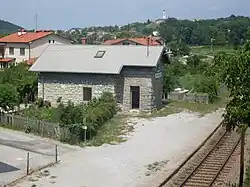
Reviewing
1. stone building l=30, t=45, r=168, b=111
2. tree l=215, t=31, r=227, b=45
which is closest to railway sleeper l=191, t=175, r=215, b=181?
stone building l=30, t=45, r=168, b=111

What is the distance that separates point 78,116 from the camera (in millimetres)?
25391

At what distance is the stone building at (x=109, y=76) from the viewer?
111 ft

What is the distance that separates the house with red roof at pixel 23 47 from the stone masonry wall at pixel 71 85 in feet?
82.6

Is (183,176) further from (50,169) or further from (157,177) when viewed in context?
(50,169)

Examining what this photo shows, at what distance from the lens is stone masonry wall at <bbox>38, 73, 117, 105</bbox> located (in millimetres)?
34000

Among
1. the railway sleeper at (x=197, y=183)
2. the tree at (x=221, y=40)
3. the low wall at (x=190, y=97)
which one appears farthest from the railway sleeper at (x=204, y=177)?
the tree at (x=221, y=40)

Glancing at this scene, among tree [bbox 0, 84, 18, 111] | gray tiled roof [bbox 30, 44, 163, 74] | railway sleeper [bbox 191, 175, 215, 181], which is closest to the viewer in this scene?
railway sleeper [bbox 191, 175, 215, 181]

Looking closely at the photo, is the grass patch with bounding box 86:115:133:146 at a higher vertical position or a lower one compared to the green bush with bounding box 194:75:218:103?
lower

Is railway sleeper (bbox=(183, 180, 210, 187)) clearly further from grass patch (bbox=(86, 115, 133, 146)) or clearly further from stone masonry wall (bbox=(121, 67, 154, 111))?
stone masonry wall (bbox=(121, 67, 154, 111))

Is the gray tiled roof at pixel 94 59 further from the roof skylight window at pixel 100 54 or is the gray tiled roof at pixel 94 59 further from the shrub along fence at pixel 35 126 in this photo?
the shrub along fence at pixel 35 126

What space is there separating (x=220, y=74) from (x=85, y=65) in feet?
67.3

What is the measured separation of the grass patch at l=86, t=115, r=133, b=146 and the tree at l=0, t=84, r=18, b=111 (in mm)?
5557

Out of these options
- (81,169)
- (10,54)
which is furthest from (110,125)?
(10,54)

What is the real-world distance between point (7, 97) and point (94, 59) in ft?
28.6
